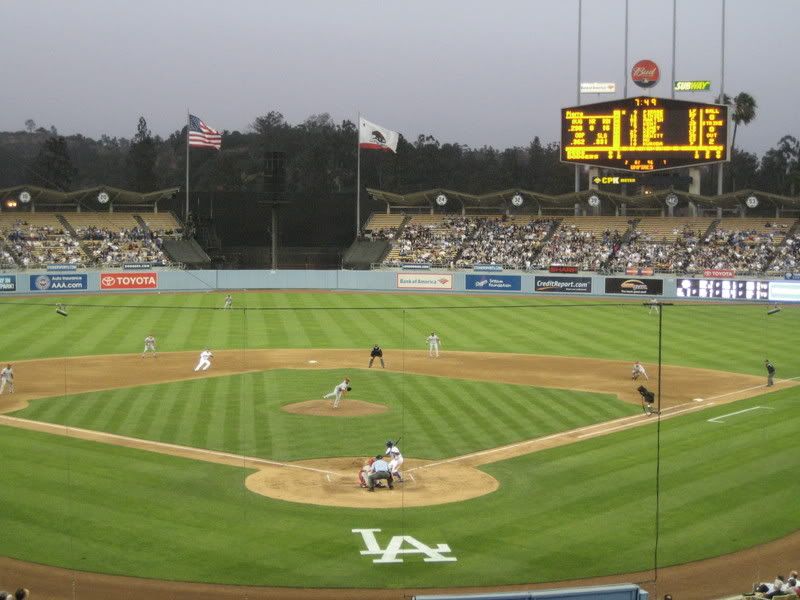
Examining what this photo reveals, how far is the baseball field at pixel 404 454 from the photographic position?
20828 millimetres

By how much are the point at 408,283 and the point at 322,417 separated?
46346 millimetres

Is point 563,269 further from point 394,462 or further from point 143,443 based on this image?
point 394,462

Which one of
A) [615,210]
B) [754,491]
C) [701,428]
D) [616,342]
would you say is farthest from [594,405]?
[615,210]

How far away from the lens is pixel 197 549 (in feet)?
68.6

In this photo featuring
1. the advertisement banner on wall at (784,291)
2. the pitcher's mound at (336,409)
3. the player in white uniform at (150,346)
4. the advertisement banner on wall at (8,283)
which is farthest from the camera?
the advertisement banner on wall at (8,283)

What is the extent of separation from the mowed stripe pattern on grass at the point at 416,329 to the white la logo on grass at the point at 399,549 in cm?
2322

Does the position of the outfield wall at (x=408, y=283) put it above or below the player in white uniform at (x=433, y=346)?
above

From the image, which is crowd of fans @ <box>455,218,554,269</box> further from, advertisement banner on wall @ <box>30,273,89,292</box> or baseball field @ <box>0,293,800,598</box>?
advertisement banner on wall @ <box>30,273,89,292</box>

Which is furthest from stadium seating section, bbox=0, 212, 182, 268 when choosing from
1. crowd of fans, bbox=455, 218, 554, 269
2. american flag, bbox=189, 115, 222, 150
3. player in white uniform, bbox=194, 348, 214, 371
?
player in white uniform, bbox=194, 348, 214, 371

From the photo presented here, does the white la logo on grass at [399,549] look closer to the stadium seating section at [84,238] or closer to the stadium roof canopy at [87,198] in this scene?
the stadium seating section at [84,238]

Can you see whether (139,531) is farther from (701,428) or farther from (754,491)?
(701,428)

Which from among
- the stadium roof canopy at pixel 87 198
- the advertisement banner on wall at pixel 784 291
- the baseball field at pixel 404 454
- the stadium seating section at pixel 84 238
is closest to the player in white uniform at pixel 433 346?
the baseball field at pixel 404 454

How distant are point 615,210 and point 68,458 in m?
69.3

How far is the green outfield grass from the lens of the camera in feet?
66.1
